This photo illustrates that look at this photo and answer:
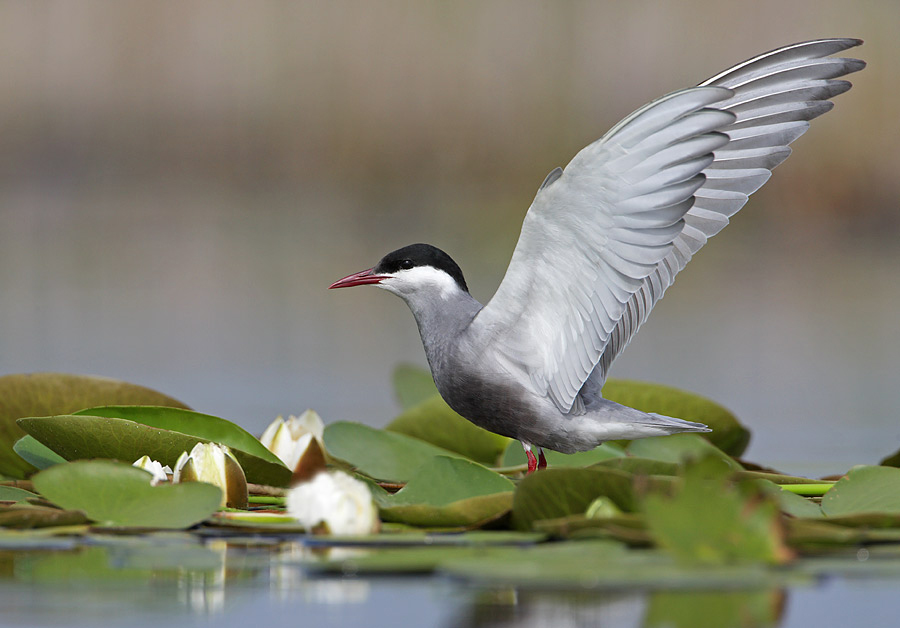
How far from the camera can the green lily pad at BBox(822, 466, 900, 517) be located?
10.5 feet

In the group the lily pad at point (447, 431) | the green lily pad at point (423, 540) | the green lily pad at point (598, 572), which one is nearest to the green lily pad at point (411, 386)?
the lily pad at point (447, 431)

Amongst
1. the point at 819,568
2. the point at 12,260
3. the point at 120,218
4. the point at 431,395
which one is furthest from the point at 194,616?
the point at 120,218

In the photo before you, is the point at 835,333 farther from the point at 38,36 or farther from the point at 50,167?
the point at 50,167

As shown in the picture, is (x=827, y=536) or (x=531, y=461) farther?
(x=531, y=461)

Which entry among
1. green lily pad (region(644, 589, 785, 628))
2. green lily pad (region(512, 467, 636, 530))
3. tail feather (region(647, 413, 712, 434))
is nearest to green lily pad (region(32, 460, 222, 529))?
green lily pad (region(512, 467, 636, 530))

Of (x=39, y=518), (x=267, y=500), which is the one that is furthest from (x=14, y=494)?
(x=267, y=500)

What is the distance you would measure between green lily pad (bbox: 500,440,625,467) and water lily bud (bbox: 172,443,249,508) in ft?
4.80

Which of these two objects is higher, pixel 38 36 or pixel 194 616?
pixel 38 36

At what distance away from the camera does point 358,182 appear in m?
21.5

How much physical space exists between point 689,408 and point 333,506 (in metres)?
2.26

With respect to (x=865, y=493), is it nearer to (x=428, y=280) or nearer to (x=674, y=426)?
(x=674, y=426)

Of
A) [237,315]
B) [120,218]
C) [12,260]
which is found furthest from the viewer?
[120,218]

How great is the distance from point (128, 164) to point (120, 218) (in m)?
4.06

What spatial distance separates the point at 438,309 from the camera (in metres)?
4.32
